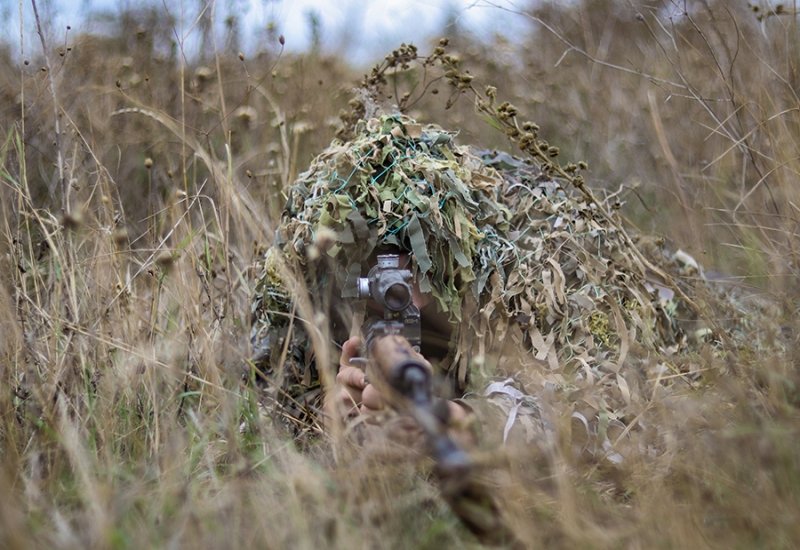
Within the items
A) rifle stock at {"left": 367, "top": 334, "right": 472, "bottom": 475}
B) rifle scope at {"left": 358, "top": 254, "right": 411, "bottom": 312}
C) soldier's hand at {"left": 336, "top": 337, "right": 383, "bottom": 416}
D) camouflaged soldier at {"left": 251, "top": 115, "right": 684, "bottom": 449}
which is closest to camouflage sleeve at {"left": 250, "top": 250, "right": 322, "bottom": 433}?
camouflaged soldier at {"left": 251, "top": 115, "right": 684, "bottom": 449}

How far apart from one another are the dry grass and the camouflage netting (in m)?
0.18

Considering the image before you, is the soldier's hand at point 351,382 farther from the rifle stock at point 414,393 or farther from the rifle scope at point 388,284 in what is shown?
the rifle stock at point 414,393

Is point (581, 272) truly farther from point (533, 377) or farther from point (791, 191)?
point (791, 191)

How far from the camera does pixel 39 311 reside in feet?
7.42

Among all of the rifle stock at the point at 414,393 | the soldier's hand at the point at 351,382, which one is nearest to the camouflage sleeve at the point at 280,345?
the soldier's hand at the point at 351,382

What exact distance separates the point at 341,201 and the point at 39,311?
2.93 ft

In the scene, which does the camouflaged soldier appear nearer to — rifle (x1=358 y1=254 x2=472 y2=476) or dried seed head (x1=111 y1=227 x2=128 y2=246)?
rifle (x1=358 y1=254 x2=472 y2=476)

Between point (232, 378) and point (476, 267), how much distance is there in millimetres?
755

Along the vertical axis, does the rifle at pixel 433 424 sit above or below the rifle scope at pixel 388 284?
below

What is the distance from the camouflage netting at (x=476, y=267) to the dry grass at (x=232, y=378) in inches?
7.1

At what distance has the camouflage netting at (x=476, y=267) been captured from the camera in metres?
2.24

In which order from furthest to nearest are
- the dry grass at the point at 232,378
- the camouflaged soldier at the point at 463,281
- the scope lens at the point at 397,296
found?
the camouflaged soldier at the point at 463,281 → the scope lens at the point at 397,296 → the dry grass at the point at 232,378

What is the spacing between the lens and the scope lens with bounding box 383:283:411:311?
2033 millimetres

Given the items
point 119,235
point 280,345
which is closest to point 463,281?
point 280,345
